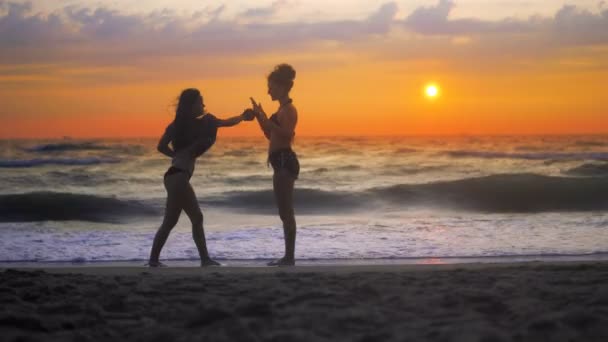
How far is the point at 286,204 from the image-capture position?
6.57 metres

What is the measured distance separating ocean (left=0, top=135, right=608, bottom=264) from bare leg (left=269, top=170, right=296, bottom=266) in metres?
0.80

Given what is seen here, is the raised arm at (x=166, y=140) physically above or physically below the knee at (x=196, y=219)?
above

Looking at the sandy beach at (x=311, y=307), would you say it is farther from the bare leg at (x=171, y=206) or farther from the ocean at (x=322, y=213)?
the ocean at (x=322, y=213)

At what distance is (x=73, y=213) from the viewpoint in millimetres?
14094

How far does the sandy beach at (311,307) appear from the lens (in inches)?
148

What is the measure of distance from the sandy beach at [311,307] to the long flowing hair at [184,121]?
1501 mm

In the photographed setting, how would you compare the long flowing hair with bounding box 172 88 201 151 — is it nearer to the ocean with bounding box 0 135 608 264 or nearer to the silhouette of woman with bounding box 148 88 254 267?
the silhouette of woman with bounding box 148 88 254 267

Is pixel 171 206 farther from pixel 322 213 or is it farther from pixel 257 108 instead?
pixel 322 213

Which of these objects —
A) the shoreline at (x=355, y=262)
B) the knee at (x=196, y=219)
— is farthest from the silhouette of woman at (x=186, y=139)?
the shoreline at (x=355, y=262)

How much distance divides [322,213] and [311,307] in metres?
10.3

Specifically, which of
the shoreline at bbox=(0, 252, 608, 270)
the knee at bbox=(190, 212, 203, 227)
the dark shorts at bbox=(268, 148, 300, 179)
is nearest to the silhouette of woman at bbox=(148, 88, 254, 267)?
the knee at bbox=(190, 212, 203, 227)

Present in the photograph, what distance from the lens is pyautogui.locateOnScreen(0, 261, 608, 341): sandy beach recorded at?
3.75 metres

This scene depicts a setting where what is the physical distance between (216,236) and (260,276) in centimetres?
374

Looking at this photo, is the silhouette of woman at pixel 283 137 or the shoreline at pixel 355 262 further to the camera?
the shoreline at pixel 355 262
